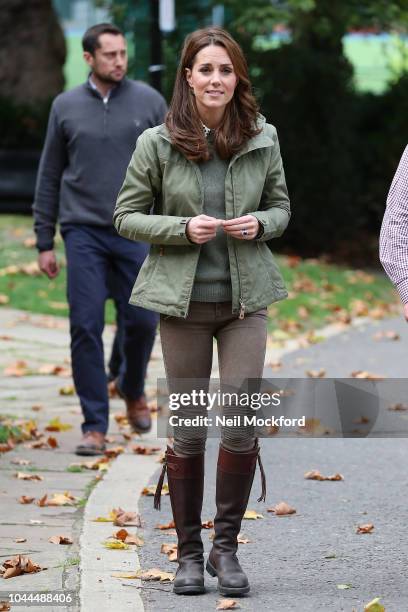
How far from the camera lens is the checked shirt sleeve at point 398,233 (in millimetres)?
4645

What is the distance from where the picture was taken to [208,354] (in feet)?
16.2

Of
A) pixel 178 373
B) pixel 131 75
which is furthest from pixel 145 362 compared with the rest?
pixel 131 75

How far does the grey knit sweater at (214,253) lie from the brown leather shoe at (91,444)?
2617mm

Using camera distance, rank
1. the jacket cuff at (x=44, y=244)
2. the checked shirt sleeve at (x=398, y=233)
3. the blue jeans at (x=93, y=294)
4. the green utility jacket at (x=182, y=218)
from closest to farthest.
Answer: the checked shirt sleeve at (x=398, y=233)
the green utility jacket at (x=182, y=218)
the blue jeans at (x=93, y=294)
the jacket cuff at (x=44, y=244)

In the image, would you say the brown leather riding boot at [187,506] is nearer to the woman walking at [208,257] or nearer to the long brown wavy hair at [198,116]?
the woman walking at [208,257]

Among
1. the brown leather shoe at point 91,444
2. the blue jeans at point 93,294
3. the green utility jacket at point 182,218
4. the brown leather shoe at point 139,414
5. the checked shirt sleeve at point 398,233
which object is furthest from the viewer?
the brown leather shoe at point 139,414

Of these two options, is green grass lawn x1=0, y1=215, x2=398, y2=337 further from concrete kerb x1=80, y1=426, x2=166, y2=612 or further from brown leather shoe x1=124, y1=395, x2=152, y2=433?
concrete kerb x1=80, y1=426, x2=166, y2=612

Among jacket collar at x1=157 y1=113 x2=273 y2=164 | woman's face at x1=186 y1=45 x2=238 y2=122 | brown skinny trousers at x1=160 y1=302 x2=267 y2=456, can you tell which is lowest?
brown skinny trousers at x1=160 y1=302 x2=267 y2=456

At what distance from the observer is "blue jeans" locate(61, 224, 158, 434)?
7379mm

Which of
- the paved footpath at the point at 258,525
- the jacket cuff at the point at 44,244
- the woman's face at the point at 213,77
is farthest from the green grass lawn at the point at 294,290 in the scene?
the woman's face at the point at 213,77

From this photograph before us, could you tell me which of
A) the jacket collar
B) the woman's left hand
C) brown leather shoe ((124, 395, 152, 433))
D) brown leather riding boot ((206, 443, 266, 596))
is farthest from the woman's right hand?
brown leather shoe ((124, 395, 152, 433))

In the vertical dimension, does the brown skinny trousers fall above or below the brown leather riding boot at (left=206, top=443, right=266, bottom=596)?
above

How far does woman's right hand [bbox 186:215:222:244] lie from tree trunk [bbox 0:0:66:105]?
53.6ft

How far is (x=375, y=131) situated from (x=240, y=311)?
1533 centimetres
